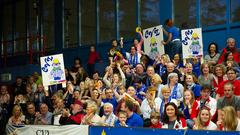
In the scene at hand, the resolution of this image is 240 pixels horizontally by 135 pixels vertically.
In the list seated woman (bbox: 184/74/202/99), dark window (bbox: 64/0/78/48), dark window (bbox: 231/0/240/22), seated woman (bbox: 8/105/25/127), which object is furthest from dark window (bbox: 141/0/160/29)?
seated woman (bbox: 184/74/202/99)

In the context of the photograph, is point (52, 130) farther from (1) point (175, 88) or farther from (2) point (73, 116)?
(1) point (175, 88)

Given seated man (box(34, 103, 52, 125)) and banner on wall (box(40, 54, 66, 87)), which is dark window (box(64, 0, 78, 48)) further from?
seated man (box(34, 103, 52, 125))

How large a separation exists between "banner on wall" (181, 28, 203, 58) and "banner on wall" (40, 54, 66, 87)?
3.56 metres

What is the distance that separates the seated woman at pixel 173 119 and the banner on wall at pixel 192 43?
16.1ft

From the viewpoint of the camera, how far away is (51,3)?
26.4m

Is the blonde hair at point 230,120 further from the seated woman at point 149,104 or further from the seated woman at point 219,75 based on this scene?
the seated woman at point 219,75

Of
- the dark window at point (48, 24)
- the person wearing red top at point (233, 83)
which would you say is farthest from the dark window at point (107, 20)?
the person wearing red top at point (233, 83)

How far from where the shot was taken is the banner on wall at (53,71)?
48.7 ft

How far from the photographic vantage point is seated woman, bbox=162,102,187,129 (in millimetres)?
9516

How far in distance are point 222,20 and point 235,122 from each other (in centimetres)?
972

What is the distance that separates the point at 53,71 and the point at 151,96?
4.11m

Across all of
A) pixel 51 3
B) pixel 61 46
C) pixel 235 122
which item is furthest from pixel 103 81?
pixel 51 3

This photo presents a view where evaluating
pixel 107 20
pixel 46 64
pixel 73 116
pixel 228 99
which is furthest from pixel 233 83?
pixel 107 20

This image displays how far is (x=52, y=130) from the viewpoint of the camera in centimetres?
1174
